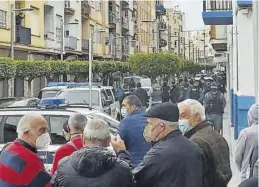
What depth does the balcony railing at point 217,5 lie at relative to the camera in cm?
1930

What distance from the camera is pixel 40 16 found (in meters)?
41.3

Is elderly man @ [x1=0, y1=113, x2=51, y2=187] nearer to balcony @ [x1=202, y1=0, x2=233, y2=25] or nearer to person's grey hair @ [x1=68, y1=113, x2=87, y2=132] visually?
person's grey hair @ [x1=68, y1=113, x2=87, y2=132]

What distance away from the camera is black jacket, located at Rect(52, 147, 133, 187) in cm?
471

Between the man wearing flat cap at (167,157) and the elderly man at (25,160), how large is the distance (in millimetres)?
924

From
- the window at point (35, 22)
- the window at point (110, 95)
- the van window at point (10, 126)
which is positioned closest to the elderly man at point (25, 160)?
the van window at point (10, 126)

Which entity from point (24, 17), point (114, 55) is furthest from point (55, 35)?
point (114, 55)

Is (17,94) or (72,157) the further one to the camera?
(17,94)

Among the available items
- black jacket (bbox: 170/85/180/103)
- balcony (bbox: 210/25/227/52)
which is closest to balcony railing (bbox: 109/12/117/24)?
balcony (bbox: 210/25/227/52)

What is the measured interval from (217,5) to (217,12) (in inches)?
28.2

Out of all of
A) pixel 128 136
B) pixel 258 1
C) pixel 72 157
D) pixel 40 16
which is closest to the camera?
pixel 258 1

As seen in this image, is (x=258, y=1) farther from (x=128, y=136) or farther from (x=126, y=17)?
(x=126, y=17)

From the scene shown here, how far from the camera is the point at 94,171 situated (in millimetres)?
4707

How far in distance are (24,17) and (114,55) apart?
28.9 meters

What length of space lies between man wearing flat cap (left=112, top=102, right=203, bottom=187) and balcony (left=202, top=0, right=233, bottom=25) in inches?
545
